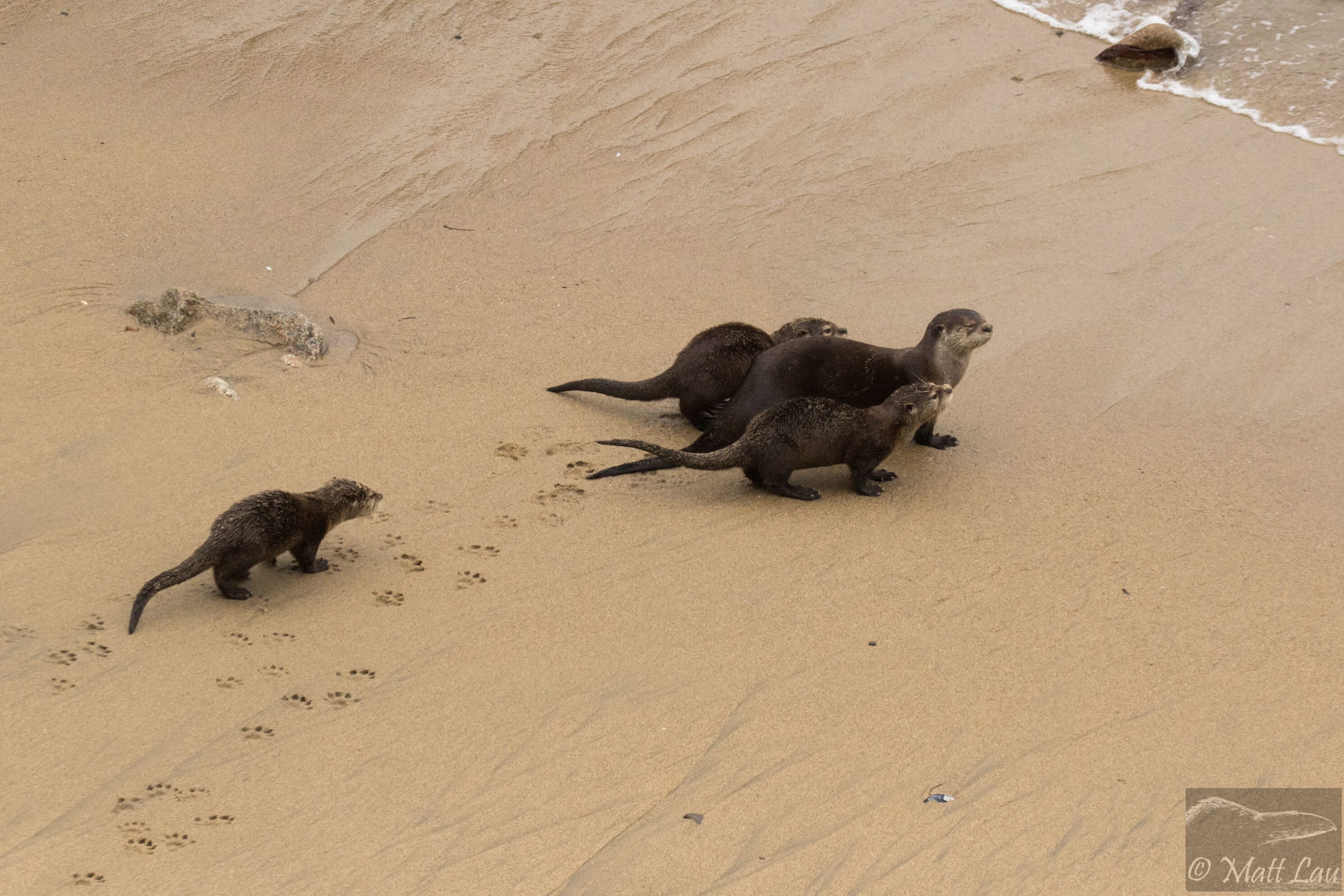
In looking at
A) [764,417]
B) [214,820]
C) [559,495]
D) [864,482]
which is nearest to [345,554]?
[559,495]

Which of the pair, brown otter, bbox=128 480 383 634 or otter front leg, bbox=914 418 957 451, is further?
otter front leg, bbox=914 418 957 451

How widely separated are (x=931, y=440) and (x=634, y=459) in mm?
1310

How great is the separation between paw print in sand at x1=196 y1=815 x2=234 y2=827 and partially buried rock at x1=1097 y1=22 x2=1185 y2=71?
8.12 m

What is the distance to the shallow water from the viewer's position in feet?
27.6

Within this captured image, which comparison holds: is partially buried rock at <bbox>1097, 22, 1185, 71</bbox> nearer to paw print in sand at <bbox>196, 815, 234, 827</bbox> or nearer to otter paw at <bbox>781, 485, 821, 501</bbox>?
otter paw at <bbox>781, 485, 821, 501</bbox>

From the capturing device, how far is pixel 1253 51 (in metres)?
9.23

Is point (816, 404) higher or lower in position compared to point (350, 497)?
lower

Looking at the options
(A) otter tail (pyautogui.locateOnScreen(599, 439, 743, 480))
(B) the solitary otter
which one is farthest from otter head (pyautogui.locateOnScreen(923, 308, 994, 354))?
(A) otter tail (pyautogui.locateOnScreen(599, 439, 743, 480))

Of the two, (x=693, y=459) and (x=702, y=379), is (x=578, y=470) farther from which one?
(x=702, y=379)

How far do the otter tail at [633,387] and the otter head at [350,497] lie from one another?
1321 mm

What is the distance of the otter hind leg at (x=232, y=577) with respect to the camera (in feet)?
13.5

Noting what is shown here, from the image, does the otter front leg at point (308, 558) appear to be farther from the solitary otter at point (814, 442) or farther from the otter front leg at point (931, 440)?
the otter front leg at point (931, 440)

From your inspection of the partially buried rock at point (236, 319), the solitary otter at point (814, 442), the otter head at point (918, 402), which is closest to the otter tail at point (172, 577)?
the solitary otter at point (814, 442)
